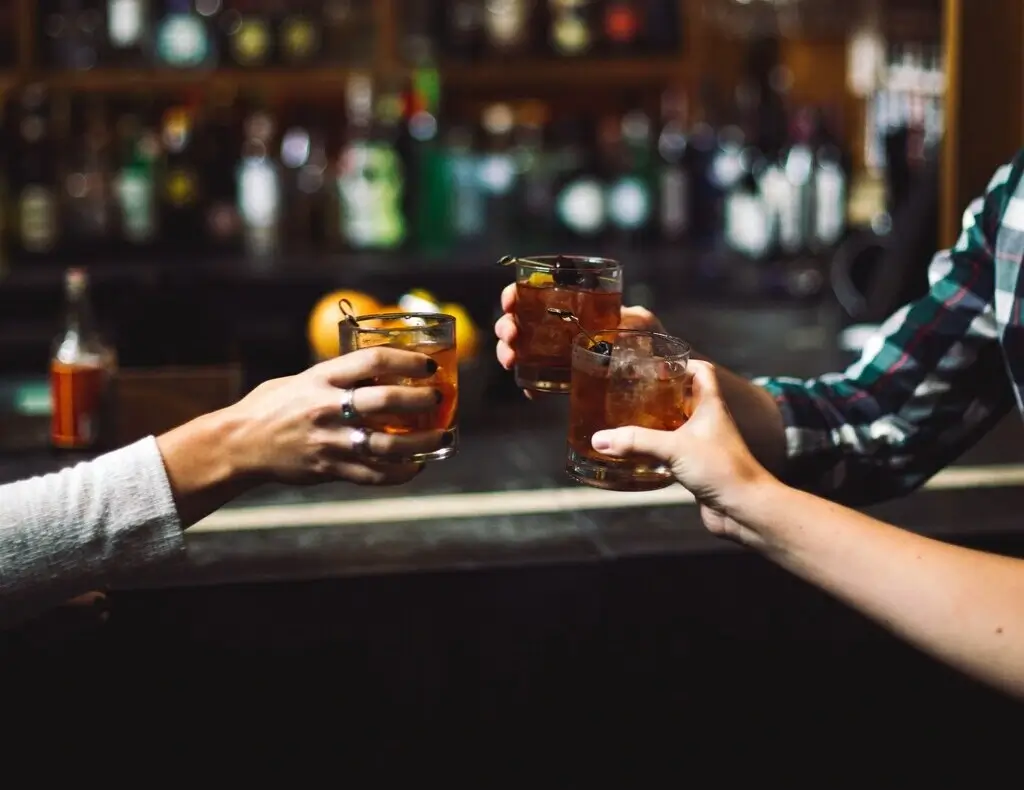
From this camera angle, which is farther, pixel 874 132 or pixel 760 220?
pixel 874 132

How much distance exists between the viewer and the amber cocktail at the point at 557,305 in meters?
1.11

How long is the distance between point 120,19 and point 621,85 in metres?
1.37

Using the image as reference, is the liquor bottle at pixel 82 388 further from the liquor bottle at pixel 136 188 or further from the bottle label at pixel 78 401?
the liquor bottle at pixel 136 188

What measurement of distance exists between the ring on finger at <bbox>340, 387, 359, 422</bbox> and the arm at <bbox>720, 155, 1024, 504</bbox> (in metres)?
0.45

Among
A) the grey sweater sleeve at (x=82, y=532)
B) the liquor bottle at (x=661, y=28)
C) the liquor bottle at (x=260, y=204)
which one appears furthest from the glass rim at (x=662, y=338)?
the liquor bottle at (x=661, y=28)

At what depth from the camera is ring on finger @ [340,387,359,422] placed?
94cm

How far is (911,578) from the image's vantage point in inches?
34.1

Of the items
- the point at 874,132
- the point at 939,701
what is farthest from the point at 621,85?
the point at 939,701

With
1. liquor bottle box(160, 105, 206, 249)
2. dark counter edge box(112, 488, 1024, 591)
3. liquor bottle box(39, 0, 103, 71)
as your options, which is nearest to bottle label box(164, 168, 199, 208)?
liquor bottle box(160, 105, 206, 249)

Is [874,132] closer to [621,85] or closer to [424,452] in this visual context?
[621,85]

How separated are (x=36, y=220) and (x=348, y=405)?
2.47 metres

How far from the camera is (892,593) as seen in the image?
869 mm

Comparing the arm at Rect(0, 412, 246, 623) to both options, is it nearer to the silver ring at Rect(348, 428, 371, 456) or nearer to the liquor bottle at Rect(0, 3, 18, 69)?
the silver ring at Rect(348, 428, 371, 456)

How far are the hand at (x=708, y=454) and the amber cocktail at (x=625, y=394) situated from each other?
39mm
